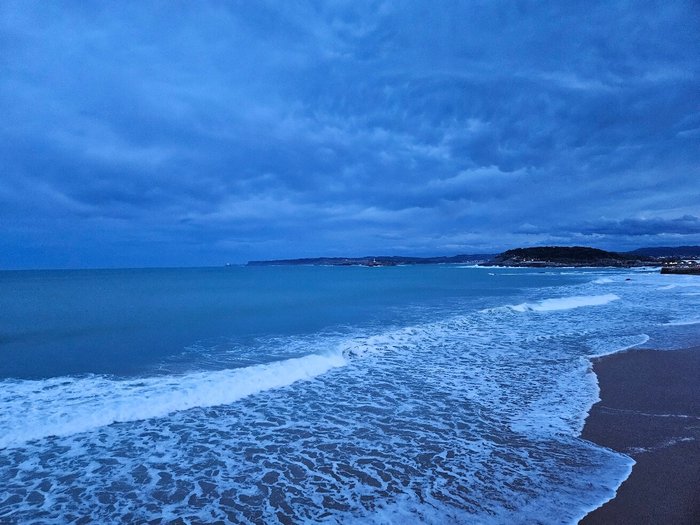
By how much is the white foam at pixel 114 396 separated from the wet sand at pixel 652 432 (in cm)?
730

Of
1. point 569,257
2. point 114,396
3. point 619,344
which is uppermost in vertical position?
point 569,257

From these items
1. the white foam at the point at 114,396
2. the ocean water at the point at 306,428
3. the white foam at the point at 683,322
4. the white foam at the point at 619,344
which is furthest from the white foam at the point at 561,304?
the white foam at the point at 114,396

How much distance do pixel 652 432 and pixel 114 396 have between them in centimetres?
1130

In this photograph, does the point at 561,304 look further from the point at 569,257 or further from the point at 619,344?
the point at 569,257

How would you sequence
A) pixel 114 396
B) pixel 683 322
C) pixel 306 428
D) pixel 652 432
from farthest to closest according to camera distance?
pixel 683 322, pixel 114 396, pixel 306 428, pixel 652 432

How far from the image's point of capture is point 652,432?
23.0 ft

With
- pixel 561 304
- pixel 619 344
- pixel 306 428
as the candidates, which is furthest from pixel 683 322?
pixel 306 428

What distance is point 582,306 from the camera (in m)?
26.8

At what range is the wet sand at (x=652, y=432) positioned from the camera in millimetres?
4766

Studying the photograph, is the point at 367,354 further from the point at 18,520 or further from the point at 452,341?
the point at 18,520

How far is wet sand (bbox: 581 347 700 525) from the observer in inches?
188

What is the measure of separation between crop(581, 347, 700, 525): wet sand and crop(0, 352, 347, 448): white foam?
7304 mm

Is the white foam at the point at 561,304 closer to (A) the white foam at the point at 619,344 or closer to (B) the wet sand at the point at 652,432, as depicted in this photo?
(A) the white foam at the point at 619,344

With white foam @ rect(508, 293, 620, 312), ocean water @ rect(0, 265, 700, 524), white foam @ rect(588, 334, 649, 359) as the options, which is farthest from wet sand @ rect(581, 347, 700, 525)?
white foam @ rect(508, 293, 620, 312)
